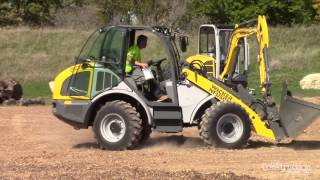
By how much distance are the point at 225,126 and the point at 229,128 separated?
0.31 ft

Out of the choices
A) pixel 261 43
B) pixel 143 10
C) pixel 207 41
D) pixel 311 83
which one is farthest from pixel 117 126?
pixel 143 10

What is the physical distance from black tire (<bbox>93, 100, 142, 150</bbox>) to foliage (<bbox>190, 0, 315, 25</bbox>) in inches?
1416

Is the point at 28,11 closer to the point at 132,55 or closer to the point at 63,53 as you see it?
the point at 63,53

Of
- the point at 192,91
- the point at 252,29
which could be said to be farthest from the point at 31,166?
the point at 252,29

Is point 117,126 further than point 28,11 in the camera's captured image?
No

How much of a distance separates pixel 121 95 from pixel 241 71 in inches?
251

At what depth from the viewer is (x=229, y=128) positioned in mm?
12898

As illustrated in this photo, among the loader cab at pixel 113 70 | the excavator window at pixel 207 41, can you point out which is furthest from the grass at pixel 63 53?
the loader cab at pixel 113 70

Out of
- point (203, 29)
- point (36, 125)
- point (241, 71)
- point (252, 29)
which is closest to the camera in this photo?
point (252, 29)

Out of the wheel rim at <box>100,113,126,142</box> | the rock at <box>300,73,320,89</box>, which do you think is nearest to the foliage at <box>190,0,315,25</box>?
the rock at <box>300,73,320,89</box>

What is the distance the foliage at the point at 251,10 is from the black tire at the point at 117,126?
36.0m

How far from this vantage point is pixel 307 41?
132 feet

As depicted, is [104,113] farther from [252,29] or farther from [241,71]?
[241,71]

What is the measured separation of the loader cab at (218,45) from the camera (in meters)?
18.4
